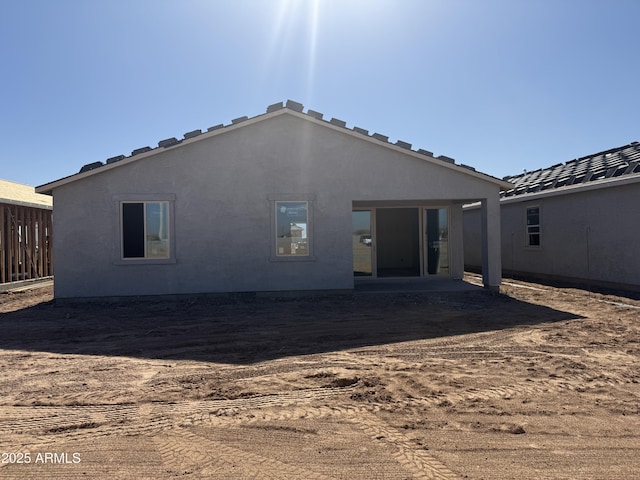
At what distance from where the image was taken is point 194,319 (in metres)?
9.48

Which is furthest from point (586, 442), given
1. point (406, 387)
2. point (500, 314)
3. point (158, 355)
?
point (500, 314)

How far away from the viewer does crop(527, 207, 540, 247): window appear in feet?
55.4

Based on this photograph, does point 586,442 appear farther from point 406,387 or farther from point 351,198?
point 351,198

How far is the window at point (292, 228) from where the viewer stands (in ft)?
40.1

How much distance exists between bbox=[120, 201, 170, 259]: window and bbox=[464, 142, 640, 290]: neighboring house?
12229 mm

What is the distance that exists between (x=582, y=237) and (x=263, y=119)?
414 inches

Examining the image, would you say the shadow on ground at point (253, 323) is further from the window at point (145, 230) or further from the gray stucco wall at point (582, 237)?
the gray stucco wall at point (582, 237)

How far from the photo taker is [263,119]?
12039mm

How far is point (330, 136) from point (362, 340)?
647 cm

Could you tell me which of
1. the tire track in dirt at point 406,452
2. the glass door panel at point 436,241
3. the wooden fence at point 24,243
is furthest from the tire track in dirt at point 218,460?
the wooden fence at point 24,243

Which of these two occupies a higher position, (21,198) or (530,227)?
(21,198)

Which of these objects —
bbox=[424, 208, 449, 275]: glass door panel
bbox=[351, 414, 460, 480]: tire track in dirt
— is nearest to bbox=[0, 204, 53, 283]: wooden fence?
bbox=[424, 208, 449, 275]: glass door panel

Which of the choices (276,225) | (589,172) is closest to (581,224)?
(589,172)

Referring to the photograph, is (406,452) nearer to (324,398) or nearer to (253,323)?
(324,398)
